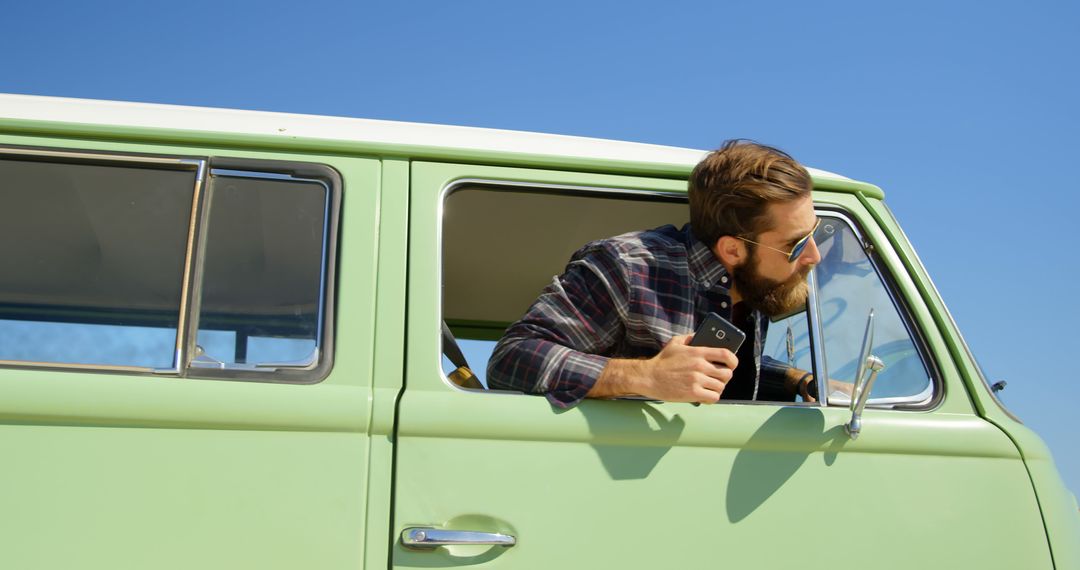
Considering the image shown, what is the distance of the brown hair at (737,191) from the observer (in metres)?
2.43

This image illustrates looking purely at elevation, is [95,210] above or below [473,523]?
above

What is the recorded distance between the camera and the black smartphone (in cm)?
213

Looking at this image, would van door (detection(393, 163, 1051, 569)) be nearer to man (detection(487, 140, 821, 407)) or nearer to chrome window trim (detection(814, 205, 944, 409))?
chrome window trim (detection(814, 205, 944, 409))

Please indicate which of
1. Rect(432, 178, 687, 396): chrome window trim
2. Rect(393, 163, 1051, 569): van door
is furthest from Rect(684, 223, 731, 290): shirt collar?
Rect(393, 163, 1051, 569): van door

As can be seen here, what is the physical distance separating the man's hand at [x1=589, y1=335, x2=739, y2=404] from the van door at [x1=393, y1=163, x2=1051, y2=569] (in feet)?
0.15

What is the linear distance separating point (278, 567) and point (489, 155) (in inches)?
45.3

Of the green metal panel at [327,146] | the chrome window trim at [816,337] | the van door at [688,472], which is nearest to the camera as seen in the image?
the van door at [688,472]

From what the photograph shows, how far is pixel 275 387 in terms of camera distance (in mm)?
2029

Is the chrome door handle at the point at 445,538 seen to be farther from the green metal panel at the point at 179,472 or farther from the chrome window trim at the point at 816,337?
the chrome window trim at the point at 816,337

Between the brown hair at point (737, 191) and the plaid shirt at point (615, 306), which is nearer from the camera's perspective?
the plaid shirt at point (615, 306)

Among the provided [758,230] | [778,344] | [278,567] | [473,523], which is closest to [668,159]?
[758,230]

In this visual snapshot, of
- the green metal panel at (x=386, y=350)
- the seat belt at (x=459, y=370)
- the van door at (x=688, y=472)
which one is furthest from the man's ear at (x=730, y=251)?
the green metal panel at (x=386, y=350)

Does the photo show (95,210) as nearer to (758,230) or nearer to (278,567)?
(278,567)

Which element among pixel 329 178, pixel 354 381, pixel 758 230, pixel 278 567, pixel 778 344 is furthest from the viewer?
pixel 778 344
